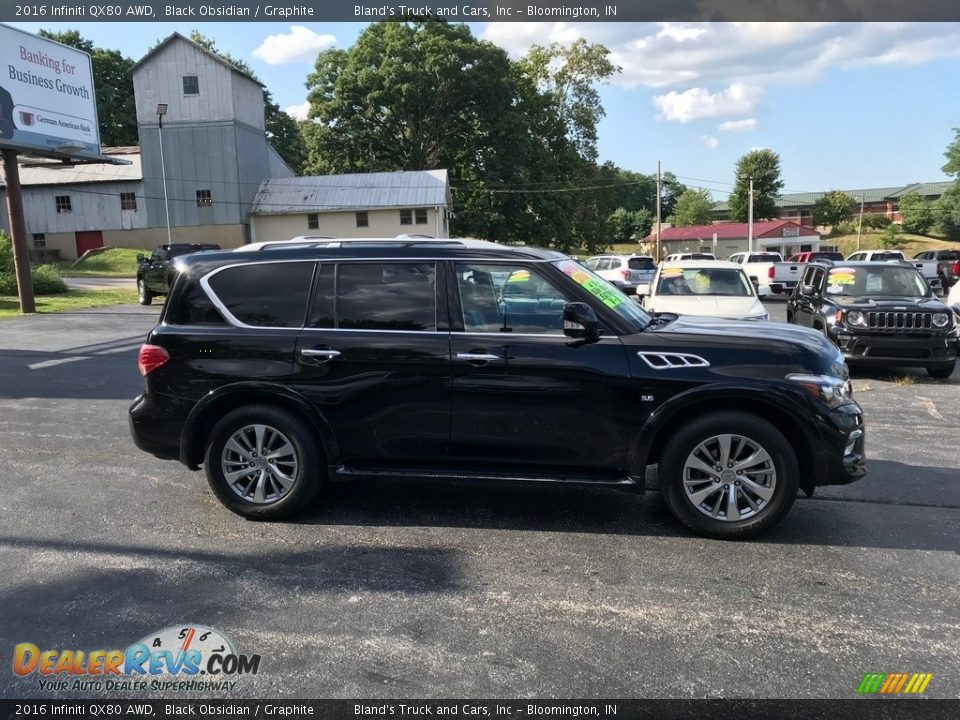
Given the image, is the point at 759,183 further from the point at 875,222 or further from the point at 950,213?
the point at 950,213

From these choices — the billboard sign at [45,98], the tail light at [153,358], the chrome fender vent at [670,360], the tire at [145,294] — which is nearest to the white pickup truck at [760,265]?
the chrome fender vent at [670,360]

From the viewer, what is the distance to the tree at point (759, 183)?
91812 millimetres

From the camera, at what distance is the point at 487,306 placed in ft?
15.5

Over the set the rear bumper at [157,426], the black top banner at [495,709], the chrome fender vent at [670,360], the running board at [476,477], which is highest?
the chrome fender vent at [670,360]

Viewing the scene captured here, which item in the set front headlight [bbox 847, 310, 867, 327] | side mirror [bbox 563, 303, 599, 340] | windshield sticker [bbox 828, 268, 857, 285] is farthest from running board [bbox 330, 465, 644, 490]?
windshield sticker [bbox 828, 268, 857, 285]

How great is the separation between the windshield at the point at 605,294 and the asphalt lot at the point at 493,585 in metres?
1.36

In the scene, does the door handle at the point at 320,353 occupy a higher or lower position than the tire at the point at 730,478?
higher

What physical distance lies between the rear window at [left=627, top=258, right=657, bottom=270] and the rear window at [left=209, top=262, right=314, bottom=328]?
24064mm

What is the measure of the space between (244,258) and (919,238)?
8624 centimetres

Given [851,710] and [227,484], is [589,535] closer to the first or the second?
[851,710]

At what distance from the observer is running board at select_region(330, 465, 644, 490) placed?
14.8 ft

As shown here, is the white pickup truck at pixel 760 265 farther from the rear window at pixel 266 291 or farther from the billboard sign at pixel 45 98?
the billboard sign at pixel 45 98

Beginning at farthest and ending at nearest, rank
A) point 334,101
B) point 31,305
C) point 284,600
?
point 334,101, point 31,305, point 284,600

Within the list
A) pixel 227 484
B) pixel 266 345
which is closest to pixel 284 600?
pixel 227 484
